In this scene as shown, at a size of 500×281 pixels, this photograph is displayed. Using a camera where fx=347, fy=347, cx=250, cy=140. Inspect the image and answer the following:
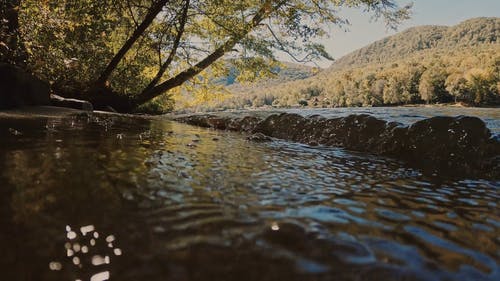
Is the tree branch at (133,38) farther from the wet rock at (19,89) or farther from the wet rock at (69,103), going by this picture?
the wet rock at (19,89)

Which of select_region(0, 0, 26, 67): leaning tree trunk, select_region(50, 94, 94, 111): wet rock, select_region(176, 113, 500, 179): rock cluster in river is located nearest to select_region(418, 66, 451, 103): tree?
select_region(176, 113, 500, 179): rock cluster in river

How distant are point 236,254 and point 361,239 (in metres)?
0.80

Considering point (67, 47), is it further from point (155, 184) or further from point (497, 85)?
point (497, 85)

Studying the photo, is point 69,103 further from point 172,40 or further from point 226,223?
point 226,223

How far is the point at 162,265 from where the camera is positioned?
1551 mm

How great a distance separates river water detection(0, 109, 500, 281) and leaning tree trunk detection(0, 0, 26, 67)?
9822mm

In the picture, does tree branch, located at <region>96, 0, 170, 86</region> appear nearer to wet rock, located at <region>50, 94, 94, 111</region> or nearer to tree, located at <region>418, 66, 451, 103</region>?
wet rock, located at <region>50, 94, 94, 111</region>

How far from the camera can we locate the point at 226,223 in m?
2.14

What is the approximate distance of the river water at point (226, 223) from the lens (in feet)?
5.21

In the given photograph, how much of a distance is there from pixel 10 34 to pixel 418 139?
12422 mm

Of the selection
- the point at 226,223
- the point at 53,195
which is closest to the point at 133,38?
the point at 53,195

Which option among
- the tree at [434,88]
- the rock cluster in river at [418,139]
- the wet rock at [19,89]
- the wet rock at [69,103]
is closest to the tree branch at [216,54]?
the wet rock at [69,103]

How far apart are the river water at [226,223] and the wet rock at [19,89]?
280 inches

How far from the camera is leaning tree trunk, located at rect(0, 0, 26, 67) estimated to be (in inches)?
447
